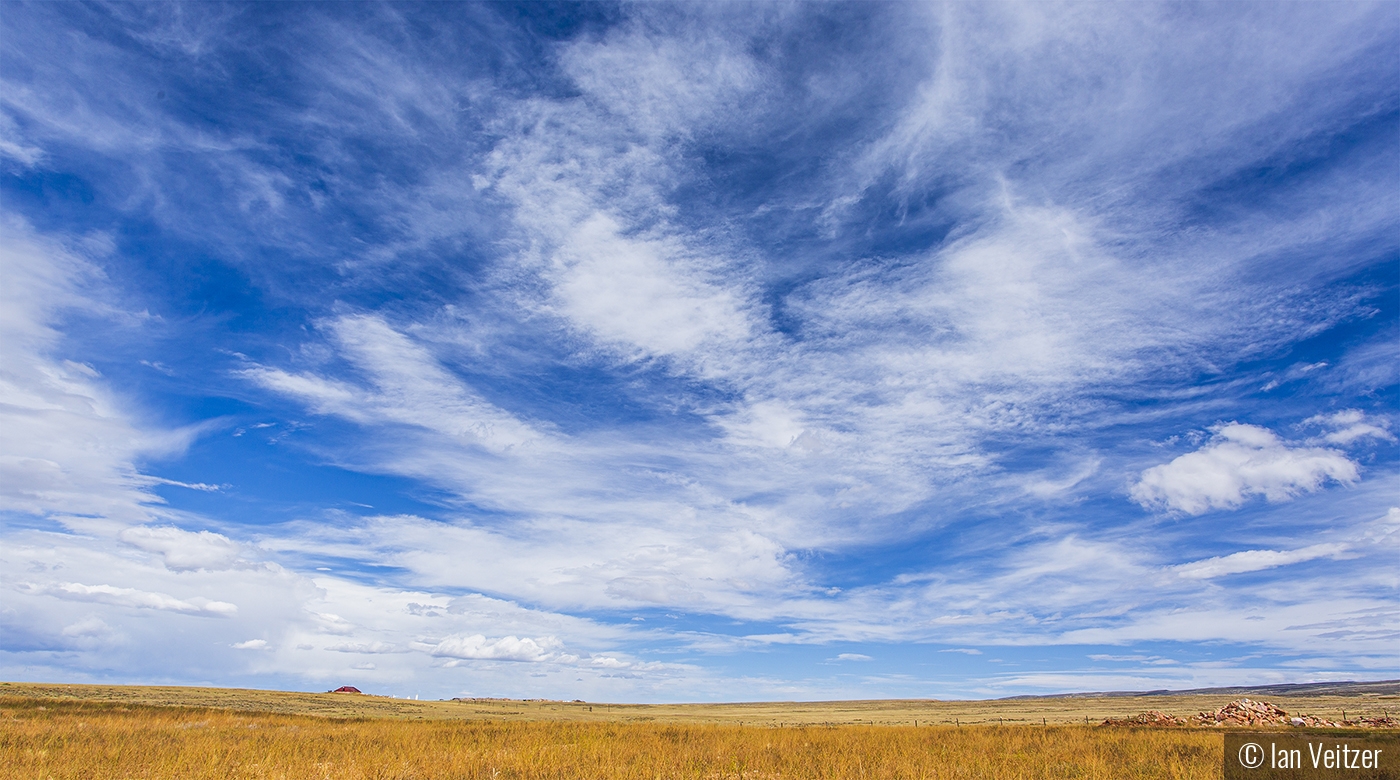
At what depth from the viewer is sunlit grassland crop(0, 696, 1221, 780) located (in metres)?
14.0

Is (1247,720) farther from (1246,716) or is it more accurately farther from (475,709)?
(475,709)

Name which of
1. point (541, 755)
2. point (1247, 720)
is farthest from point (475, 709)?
point (1247, 720)

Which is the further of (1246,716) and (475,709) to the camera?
(475,709)

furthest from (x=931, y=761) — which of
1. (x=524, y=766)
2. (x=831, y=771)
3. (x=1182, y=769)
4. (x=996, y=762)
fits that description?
(x=524, y=766)

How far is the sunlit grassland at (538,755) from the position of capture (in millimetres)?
13984

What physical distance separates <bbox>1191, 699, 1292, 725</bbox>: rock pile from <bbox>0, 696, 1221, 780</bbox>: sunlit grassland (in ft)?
66.0

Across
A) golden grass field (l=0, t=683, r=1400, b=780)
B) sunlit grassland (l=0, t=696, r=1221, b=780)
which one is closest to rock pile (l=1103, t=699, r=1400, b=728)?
golden grass field (l=0, t=683, r=1400, b=780)

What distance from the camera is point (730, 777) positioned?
1431 cm

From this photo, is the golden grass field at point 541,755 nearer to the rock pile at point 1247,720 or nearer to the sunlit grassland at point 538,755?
the sunlit grassland at point 538,755

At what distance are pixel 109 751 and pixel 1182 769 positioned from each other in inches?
1078

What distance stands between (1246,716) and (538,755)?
157 feet

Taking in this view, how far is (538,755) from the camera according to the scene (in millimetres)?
16516

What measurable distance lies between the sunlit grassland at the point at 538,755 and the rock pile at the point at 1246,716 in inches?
792

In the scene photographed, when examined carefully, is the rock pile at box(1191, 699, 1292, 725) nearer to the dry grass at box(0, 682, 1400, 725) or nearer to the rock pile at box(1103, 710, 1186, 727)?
the rock pile at box(1103, 710, 1186, 727)
